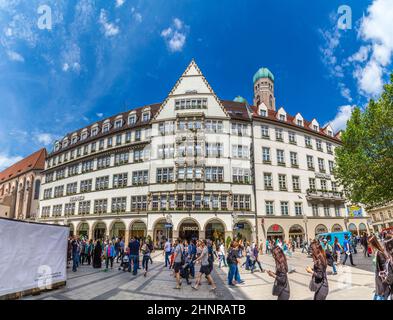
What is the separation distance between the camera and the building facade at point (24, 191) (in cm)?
5881

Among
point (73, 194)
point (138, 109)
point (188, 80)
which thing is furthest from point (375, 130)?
point (73, 194)

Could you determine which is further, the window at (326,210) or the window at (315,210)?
the window at (326,210)

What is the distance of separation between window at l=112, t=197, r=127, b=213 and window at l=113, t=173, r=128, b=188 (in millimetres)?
1913

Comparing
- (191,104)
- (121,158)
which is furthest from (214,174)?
(121,158)

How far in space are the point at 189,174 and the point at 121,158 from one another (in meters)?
11.8

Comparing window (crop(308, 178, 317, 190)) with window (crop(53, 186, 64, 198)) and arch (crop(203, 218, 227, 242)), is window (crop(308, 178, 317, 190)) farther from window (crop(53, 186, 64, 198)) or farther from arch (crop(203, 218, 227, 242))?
window (crop(53, 186, 64, 198))

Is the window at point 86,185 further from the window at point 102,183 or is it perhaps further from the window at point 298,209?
the window at point 298,209

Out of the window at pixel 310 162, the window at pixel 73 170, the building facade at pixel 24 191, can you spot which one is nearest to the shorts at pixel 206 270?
the window at pixel 310 162

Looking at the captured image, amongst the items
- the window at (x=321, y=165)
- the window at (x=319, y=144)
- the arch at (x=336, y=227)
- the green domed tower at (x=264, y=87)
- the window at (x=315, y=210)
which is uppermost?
the green domed tower at (x=264, y=87)

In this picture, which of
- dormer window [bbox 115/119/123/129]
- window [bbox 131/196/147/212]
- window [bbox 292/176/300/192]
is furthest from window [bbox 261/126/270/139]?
dormer window [bbox 115/119/123/129]

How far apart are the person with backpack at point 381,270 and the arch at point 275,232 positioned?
29.3m

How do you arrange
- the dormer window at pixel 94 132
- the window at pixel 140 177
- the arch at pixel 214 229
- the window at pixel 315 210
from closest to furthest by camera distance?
the arch at pixel 214 229, the window at pixel 140 177, the window at pixel 315 210, the dormer window at pixel 94 132

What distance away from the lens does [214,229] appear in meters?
32.7

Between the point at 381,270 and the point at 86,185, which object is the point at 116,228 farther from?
the point at 381,270
